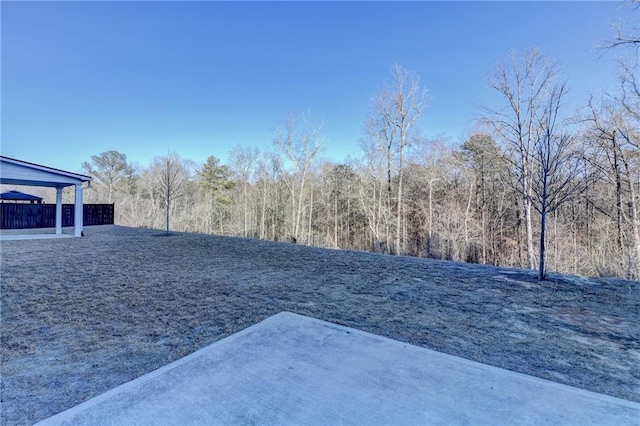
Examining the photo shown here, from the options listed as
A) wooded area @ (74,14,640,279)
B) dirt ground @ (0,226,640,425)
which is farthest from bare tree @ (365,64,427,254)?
dirt ground @ (0,226,640,425)

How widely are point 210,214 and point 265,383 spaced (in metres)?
23.7

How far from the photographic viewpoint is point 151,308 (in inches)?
125

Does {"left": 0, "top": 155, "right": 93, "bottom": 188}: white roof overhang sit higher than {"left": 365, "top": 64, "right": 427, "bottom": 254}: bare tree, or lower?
lower

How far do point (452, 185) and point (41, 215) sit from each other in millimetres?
21159

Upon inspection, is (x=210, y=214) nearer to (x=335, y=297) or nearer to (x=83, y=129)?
(x=83, y=129)

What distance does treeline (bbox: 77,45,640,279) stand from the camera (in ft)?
28.9

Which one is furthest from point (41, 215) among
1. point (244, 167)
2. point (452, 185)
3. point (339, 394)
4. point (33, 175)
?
point (452, 185)

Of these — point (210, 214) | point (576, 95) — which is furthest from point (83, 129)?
point (576, 95)

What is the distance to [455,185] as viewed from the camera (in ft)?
52.7

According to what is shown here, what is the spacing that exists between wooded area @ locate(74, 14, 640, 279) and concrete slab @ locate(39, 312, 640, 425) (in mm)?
3575

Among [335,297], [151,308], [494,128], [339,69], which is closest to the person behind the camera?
[151,308]

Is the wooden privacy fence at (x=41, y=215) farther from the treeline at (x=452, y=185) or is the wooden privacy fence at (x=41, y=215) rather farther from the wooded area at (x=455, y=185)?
the treeline at (x=452, y=185)

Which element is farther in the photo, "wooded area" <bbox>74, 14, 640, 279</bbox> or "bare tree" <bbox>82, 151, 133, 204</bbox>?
"bare tree" <bbox>82, 151, 133, 204</bbox>

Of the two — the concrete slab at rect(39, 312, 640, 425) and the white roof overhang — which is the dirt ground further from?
the white roof overhang
